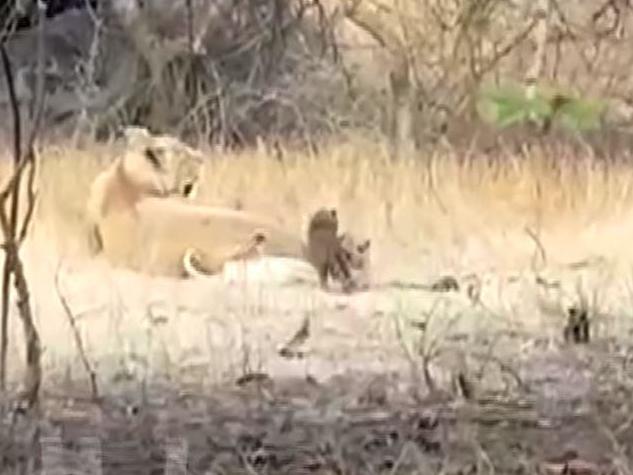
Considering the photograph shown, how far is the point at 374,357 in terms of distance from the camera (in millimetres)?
1365

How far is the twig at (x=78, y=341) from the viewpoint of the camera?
1352 millimetres

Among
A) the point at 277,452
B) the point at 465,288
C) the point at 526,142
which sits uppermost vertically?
the point at 526,142

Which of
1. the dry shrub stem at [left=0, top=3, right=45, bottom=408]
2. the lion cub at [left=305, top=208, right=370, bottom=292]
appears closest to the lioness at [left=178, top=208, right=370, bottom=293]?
the lion cub at [left=305, top=208, right=370, bottom=292]

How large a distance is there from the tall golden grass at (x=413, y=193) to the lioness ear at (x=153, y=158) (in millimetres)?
27

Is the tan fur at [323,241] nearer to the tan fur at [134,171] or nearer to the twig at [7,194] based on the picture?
the tan fur at [134,171]

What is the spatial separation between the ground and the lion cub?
10 millimetres

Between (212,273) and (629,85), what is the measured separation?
329 millimetres

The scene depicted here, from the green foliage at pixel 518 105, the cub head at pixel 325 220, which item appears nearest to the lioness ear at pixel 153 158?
the cub head at pixel 325 220

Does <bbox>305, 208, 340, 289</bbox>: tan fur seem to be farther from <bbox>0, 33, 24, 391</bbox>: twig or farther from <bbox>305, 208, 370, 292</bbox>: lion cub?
<bbox>0, 33, 24, 391</bbox>: twig

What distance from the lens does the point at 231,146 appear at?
1.37m

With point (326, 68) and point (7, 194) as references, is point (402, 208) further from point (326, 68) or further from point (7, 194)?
point (7, 194)

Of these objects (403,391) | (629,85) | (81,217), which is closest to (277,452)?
(403,391)

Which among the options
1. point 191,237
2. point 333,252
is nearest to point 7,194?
point 191,237

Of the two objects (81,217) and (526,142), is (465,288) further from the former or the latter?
(81,217)
